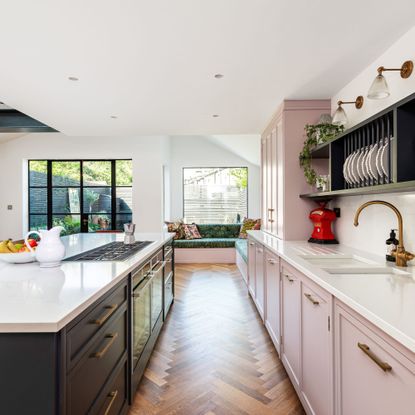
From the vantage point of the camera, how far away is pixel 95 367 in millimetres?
1196

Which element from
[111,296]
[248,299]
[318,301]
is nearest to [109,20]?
[111,296]

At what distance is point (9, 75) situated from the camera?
240cm

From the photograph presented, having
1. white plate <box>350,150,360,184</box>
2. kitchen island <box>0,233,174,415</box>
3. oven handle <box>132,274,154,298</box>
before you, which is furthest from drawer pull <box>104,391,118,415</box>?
white plate <box>350,150,360,184</box>

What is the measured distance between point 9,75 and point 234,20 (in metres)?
1.90

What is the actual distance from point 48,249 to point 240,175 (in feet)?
21.5

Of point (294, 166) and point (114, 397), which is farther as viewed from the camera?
point (294, 166)

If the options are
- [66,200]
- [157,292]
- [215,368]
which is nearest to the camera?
[215,368]

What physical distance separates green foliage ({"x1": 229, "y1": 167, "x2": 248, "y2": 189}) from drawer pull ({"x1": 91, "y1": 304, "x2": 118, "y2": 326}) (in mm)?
6577

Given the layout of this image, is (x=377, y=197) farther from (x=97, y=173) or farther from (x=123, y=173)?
(x=97, y=173)

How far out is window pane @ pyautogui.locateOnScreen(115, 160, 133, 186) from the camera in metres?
6.59

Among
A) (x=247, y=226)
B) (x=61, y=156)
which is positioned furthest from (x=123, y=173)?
(x=247, y=226)

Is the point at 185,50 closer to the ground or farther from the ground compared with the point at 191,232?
farther from the ground

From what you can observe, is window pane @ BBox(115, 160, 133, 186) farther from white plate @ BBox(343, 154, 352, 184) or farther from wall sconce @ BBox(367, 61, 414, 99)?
wall sconce @ BBox(367, 61, 414, 99)

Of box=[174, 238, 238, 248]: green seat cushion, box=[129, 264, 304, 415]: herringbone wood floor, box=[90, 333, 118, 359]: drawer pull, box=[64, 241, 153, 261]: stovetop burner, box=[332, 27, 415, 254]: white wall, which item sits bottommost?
box=[129, 264, 304, 415]: herringbone wood floor
